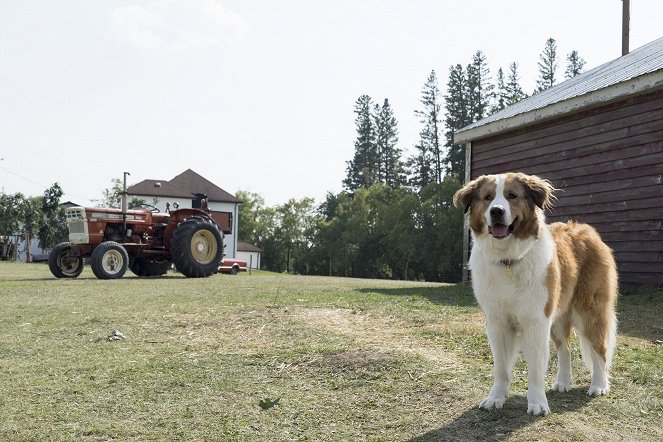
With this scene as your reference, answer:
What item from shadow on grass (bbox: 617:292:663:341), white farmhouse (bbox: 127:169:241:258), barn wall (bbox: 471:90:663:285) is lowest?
shadow on grass (bbox: 617:292:663:341)

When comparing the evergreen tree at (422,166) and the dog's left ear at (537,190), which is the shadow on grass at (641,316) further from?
the evergreen tree at (422,166)

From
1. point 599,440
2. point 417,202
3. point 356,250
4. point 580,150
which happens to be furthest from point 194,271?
point 356,250

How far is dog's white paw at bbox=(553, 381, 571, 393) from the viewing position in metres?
4.23

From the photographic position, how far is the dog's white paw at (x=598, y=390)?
409 centimetres

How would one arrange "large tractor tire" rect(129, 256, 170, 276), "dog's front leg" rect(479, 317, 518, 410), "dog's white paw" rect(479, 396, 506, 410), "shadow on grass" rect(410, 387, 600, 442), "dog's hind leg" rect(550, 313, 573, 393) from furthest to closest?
"large tractor tire" rect(129, 256, 170, 276) < "dog's hind leg" rect(550, 313, 573, 393) < "dog's front leg" rect(479, 317, 518, 410) < "dog's white paw" rect(479, 396, 506, 410) < "shadow on grass" rect(410, 387, 600, 442)

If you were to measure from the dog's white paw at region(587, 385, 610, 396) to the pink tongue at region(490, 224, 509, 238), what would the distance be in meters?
1.30

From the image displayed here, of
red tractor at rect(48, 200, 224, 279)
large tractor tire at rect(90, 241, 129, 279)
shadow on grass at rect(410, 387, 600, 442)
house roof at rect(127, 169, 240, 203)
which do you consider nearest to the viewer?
shadow on grass at rect(410, 387, 600, 442)

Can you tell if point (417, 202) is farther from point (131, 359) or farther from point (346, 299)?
point (131, 359)

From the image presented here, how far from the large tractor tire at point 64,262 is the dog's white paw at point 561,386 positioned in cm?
1422

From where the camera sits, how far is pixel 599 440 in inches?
128

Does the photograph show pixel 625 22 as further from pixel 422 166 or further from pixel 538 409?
pixel 422 166

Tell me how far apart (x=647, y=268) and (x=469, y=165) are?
4.94m

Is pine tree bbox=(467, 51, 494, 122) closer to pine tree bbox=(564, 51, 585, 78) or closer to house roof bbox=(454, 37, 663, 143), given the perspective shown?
pine tree bbox=(564, 51, 585, 78)

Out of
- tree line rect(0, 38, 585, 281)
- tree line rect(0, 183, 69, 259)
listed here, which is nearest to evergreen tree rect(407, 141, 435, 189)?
tree line rect(0, 38, 585, 281)
